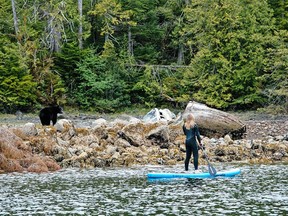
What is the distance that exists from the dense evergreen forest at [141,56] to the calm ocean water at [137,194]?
2397 centimetres

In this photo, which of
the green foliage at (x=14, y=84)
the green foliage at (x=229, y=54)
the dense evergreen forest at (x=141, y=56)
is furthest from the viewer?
the green foliage at (x=229, y=54)

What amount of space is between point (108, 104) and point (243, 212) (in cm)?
3530

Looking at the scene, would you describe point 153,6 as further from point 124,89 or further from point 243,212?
point 243,212

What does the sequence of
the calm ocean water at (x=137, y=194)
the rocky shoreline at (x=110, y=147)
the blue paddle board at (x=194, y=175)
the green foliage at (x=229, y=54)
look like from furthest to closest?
the green foliage at (x=229, y=54), the rocky shoreline at (x=110, y=147), the blue paddle board at (x=194, y=175), the calm ocean water at (x=137, y=194)

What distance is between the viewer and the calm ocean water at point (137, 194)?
14.0m

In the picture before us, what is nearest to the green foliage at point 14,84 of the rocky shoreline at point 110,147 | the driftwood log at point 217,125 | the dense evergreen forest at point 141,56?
the dense evergreen forest at point 141,56

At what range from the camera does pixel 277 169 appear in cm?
2156

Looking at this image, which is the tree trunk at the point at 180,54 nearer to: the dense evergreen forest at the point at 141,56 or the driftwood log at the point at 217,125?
the dense evergreen forest at the point at 141,56

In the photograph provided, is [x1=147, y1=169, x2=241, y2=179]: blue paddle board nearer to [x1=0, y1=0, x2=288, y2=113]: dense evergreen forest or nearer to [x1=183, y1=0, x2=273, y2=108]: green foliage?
[x1=0, y1=0, x2=288, y2=113]: dense evergreen forest

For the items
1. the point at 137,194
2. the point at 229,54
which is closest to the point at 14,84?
the point at 229,54

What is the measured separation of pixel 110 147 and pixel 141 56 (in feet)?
94.2

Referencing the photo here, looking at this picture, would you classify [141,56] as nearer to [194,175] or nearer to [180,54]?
[180,54]

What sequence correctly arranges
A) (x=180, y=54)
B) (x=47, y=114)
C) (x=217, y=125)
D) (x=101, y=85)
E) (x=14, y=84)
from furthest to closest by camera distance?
(x=180, y=54) → (x=101, y=85) → (x=14, y=84) → (x=47, y=114) → (x=217, y=125)

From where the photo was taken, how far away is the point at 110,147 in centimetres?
2561
